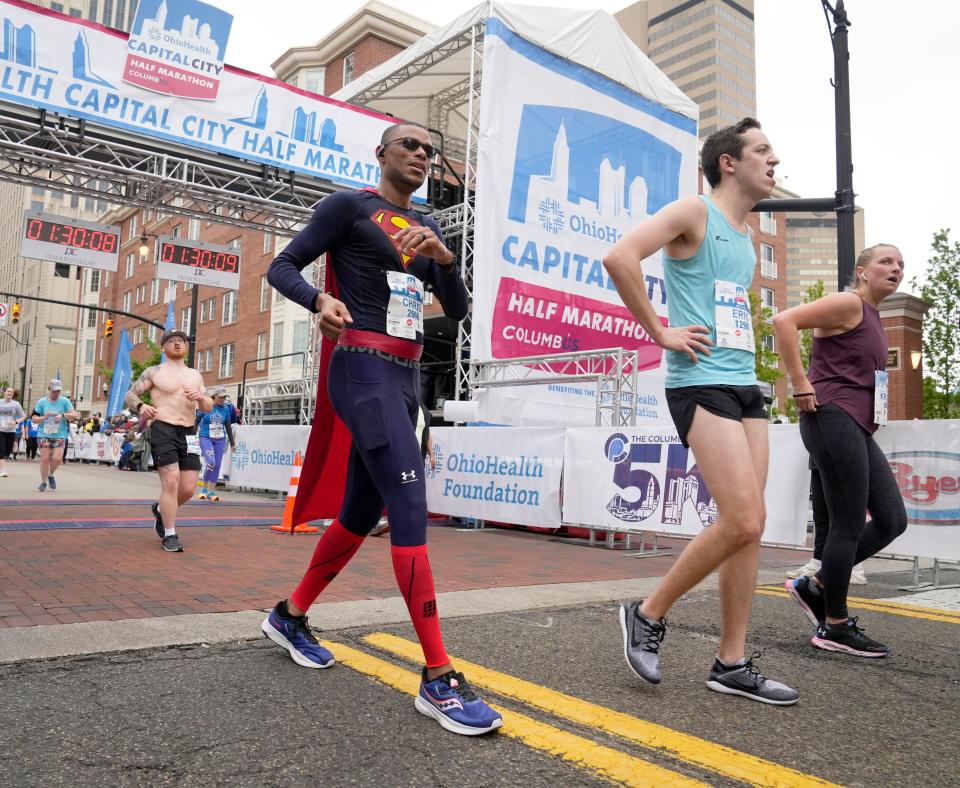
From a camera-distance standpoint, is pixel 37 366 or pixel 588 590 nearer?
pixel 588 590

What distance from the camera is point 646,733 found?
2330 mm

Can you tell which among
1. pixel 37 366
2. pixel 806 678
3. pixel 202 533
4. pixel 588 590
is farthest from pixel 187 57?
pixel 37 366

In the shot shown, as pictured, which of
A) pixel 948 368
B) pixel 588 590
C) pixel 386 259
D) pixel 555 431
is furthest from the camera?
pixel 948 368

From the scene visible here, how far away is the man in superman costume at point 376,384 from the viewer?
2.58 metres

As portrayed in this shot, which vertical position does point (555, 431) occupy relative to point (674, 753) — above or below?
above

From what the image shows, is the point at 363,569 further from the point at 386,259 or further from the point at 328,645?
the point at 386,259

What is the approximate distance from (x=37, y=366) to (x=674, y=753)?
99339 mm

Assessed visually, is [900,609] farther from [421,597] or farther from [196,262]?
[196,262]

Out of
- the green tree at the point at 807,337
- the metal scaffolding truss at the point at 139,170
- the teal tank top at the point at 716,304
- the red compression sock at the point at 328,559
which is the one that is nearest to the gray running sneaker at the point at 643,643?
the teal tank top at the point at 716,304

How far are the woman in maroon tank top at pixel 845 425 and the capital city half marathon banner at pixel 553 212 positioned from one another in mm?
8605

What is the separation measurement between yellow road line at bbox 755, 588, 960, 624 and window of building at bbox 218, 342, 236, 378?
125ft

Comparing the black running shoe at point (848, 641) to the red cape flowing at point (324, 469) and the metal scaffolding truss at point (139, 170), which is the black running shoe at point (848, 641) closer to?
the red cape flowing at point (324, 469)

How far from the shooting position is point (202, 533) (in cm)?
788

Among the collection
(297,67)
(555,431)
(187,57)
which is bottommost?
A: (555,431)
